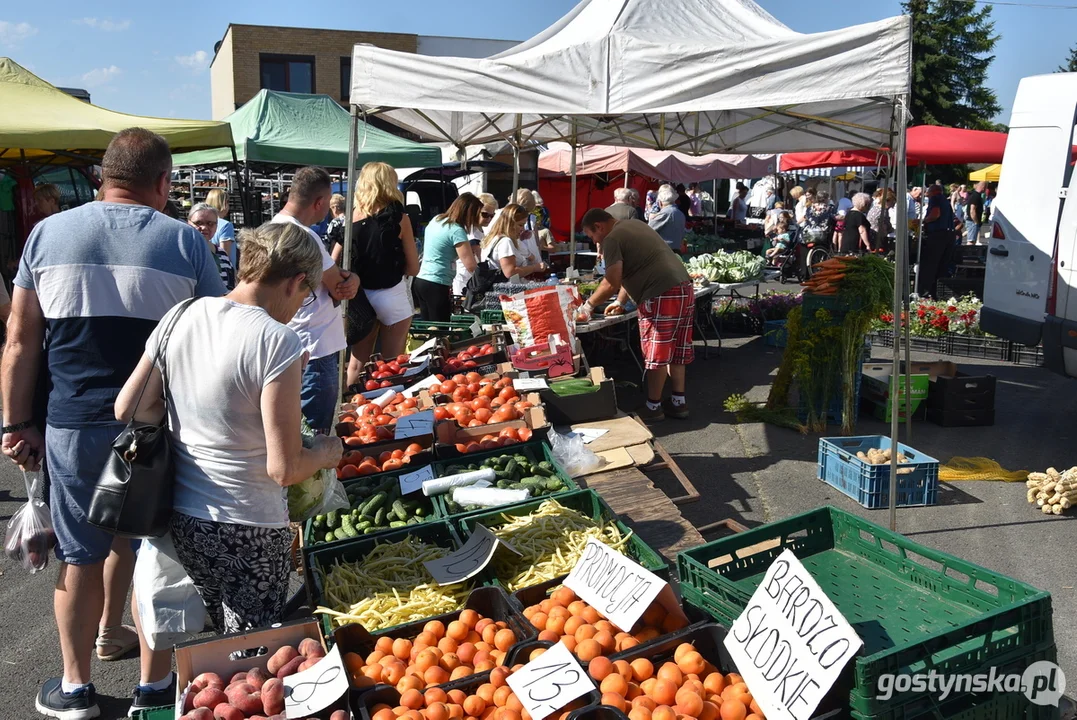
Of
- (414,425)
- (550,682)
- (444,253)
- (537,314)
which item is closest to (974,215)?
(444,253)

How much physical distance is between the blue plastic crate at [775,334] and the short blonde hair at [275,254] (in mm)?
8022

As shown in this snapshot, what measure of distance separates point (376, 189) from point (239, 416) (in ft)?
12.5

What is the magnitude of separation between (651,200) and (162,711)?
21.3 metres

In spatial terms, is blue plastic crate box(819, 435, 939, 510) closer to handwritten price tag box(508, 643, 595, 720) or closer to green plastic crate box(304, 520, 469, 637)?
green plastic crate box(304, 520, 469, 637)

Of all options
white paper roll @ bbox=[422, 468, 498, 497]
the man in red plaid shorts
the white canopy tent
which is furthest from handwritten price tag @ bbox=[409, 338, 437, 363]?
white paper roll @ bbox=[422, 468, 498, 497]

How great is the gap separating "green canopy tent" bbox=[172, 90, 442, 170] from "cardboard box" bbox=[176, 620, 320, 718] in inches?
435

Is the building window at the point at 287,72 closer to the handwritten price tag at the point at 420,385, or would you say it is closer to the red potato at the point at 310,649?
the handwritten price tag at the point at 420,385

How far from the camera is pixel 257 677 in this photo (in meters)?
2.37

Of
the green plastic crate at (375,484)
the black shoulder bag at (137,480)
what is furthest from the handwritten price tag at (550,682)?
the green plastic crate at (375,484)

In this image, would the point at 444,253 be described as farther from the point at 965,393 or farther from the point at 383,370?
the point at 965,393

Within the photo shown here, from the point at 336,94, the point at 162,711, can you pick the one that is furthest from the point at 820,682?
the point at 336,94

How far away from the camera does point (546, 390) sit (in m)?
5.64

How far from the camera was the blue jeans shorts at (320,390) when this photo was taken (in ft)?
15.5

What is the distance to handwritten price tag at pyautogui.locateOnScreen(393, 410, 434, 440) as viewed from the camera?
4652 millimetres
